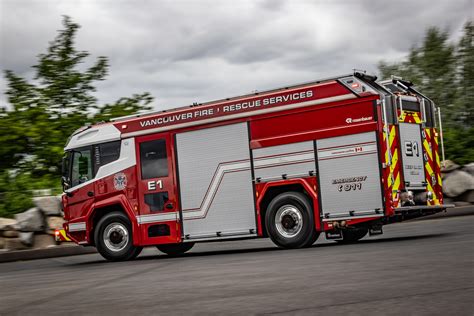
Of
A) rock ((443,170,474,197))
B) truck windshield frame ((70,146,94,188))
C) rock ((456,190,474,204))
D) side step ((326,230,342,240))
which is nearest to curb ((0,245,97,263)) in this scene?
truck windshield frame ((70,146,94,188))

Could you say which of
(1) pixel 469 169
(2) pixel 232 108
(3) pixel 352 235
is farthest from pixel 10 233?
(1) pixel 469 169

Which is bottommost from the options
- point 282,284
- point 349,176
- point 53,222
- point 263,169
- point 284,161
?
point 282,284

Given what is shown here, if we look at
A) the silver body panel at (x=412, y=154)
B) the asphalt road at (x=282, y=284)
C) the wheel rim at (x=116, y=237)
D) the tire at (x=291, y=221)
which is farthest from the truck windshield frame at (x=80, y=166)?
the silver body panel at (x=412, y=154)

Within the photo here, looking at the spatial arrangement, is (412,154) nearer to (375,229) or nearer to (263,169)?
(375,229)

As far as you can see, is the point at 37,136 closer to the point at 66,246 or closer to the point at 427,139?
the point at 66,246

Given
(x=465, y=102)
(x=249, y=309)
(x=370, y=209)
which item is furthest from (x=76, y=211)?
(x=465, y=102)

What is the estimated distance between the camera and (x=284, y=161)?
14367 millimetres

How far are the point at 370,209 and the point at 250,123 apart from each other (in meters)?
2.85

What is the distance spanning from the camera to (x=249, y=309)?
7.00 meters

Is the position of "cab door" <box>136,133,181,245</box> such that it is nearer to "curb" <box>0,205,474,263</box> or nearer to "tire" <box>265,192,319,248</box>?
"tire" <box>265,192,319,248</box>

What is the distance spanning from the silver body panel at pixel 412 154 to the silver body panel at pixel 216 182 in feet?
9.49

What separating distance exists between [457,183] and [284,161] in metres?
8.14

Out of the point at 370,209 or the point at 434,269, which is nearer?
the point at 434,269

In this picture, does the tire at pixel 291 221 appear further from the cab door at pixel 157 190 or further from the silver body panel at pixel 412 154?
the cab door at pixel 157 190
